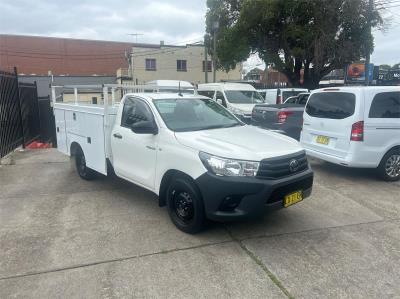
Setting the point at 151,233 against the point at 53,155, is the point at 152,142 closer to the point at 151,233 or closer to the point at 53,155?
the point at 151,233

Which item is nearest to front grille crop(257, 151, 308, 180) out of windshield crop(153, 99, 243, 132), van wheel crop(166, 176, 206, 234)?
van wheel crop(166, 176, 206, 234)

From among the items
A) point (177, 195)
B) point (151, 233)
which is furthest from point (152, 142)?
point (151, 233)

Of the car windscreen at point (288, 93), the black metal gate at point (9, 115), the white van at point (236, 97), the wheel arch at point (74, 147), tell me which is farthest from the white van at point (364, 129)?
the car windscreen at point (288, 93)

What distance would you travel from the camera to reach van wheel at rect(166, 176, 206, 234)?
13.6ft

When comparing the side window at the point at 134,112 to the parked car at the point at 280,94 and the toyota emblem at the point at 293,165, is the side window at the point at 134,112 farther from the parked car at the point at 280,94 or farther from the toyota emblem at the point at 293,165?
the parked car at the point at 280,94

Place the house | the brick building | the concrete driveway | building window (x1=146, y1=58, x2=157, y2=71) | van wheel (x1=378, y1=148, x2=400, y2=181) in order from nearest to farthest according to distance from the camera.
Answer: the concrete driveway, van wheel (x1=378, y1=148, x2=400, y2=181), the house, building window (x1=146, y1=58, x2=157, y2=71), the brick building

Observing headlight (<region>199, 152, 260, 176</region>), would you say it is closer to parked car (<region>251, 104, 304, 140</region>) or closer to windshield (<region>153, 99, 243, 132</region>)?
windshield (<region>153, 99, 243, 132</region>)

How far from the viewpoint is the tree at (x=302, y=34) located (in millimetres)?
21484

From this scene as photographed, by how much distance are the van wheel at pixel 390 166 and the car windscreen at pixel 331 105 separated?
3.74 feet

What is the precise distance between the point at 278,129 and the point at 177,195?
226 inches

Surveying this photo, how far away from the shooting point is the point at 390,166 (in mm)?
6672

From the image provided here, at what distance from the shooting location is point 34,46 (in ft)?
200

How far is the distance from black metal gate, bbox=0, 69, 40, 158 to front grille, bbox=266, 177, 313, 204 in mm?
7459

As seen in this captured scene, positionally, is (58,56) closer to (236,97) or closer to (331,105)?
(236,97)
